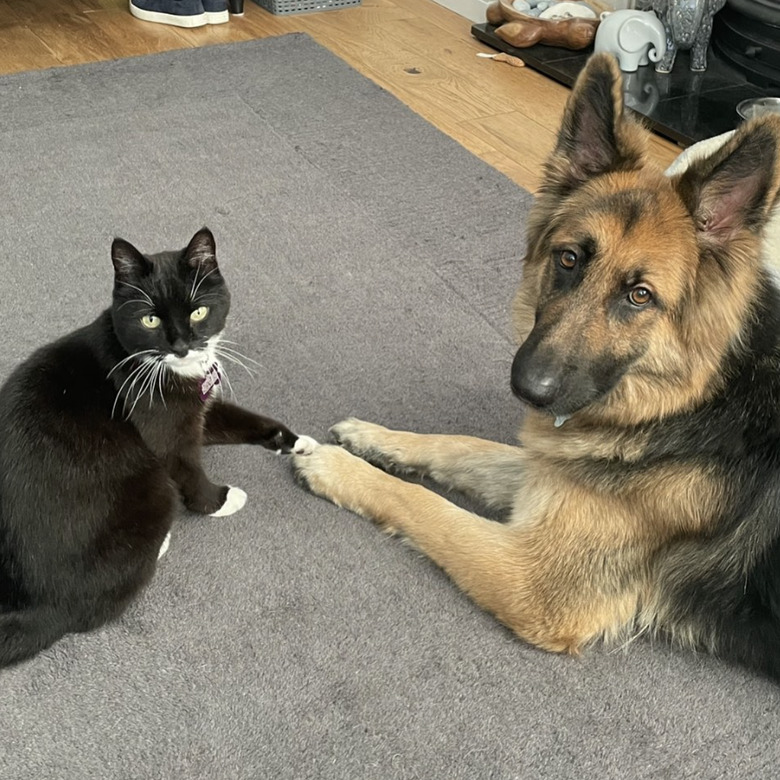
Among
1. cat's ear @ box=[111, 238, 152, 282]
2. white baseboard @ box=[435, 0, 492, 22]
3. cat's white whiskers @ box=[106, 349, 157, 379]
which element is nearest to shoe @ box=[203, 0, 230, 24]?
white baseboard @ box=[435, 0, 492, 22]

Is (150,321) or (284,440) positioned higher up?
(150,321)

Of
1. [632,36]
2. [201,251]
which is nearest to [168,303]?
[201,251]

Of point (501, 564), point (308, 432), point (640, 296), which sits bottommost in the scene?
point (308, 432)

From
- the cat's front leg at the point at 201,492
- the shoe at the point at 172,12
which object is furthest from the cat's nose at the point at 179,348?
the shoe at the point at 172,12

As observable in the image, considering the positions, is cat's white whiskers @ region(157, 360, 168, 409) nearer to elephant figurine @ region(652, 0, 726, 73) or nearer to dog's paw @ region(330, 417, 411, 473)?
dog's paw @ region(330, 417, 411, 473)

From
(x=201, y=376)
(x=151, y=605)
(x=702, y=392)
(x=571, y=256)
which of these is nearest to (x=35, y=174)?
(x=201, y=376)

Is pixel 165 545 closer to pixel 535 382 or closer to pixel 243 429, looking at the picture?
pixel 243 429

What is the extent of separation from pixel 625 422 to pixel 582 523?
0.25 metres

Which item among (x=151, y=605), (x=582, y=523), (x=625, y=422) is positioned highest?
(x=625, y=422)

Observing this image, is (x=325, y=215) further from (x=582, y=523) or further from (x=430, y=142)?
(x=582, y=523)

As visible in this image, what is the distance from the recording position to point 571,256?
70.1 inches

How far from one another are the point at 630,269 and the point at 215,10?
4186 mm

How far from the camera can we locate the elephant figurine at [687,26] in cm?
441

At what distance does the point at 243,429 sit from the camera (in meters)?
2.38
